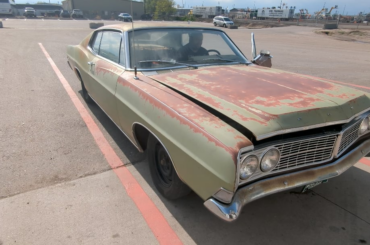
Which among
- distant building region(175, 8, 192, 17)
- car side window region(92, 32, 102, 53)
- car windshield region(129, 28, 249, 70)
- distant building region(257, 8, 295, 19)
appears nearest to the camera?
car windshield region(129, 28, 249, 70)

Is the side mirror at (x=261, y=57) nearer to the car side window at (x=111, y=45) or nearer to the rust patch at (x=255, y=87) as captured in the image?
the rust patch at (x=255, y=87)

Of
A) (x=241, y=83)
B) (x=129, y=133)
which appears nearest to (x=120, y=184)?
(x=129, y=133)

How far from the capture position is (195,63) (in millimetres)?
3443

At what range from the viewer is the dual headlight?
6.09 feet

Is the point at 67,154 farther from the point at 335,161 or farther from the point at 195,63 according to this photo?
the point at 335,161

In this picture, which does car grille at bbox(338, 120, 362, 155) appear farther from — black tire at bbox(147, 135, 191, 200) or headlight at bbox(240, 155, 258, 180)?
black tire at bbox(147, 135, 191, 200)

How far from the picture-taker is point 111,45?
3.79 meters

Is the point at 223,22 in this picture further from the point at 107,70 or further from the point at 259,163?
the point at 259,163

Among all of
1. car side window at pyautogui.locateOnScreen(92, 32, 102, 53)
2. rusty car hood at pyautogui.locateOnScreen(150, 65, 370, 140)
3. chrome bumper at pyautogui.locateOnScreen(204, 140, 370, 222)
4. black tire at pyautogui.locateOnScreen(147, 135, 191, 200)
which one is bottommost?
black tire at pyautogui.locateOnScreen(147, 135, 191, 200)

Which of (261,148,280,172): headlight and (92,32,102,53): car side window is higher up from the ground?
(92,32,102,53): car side window

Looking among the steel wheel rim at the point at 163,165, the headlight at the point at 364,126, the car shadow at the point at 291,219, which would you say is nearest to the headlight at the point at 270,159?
the car shadow at the point at 291,219

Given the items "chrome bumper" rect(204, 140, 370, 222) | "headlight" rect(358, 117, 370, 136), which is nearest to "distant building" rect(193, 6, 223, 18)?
"headlight" rect(358, 117, 370, 136)

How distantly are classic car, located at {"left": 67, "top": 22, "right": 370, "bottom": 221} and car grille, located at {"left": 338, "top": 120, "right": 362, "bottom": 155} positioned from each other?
15 mm

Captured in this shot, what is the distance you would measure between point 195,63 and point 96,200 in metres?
1.91
